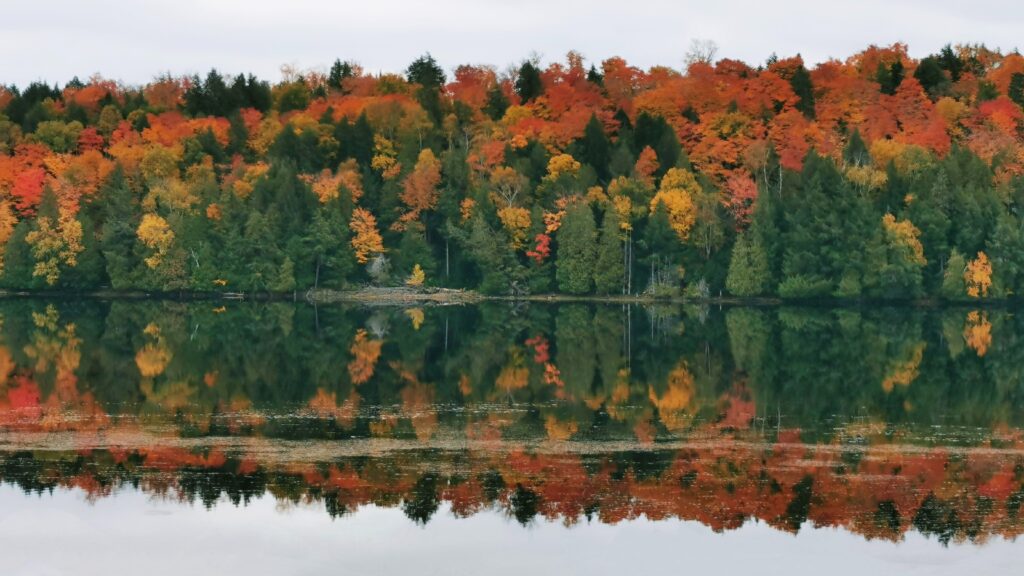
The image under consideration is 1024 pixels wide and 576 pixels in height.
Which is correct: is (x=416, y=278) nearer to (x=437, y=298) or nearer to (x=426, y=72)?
(x=437, y=298)

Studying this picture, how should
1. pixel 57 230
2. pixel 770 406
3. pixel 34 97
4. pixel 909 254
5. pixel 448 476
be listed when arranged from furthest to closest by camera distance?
pixel 34 97 < pixel 57 230 < pixel 909 254 < pixel 770 406 < pixel 448 476

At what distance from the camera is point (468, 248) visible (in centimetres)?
9531

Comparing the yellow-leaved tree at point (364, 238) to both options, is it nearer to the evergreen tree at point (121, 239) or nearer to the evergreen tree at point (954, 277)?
the evergreen tree at point (121, 239)

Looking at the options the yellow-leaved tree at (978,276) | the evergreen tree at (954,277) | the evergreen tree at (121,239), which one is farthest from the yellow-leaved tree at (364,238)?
the yellow-leaved tree at (978,276)

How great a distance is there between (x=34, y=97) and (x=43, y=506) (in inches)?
4191

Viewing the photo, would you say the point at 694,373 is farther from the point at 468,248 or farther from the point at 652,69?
the point at 652,69

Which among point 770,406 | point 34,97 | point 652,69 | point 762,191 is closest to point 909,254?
point 762,191

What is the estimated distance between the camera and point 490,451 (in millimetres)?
26016

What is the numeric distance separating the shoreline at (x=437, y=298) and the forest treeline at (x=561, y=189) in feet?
2.33

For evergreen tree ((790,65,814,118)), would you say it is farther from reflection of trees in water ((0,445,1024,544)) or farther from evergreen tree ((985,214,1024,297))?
reflection of trees in water ((0,445,1024,544))

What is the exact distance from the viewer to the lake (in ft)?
63.9

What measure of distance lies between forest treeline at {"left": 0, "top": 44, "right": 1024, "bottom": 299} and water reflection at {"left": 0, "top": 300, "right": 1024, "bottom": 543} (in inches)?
1223

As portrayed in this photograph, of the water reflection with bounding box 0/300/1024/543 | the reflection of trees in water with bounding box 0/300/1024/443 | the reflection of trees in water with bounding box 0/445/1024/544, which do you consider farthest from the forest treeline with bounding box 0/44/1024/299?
the reflection of trees in water with bounding box 0/445/1024/544

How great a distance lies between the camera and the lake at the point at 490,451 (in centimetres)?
1948
